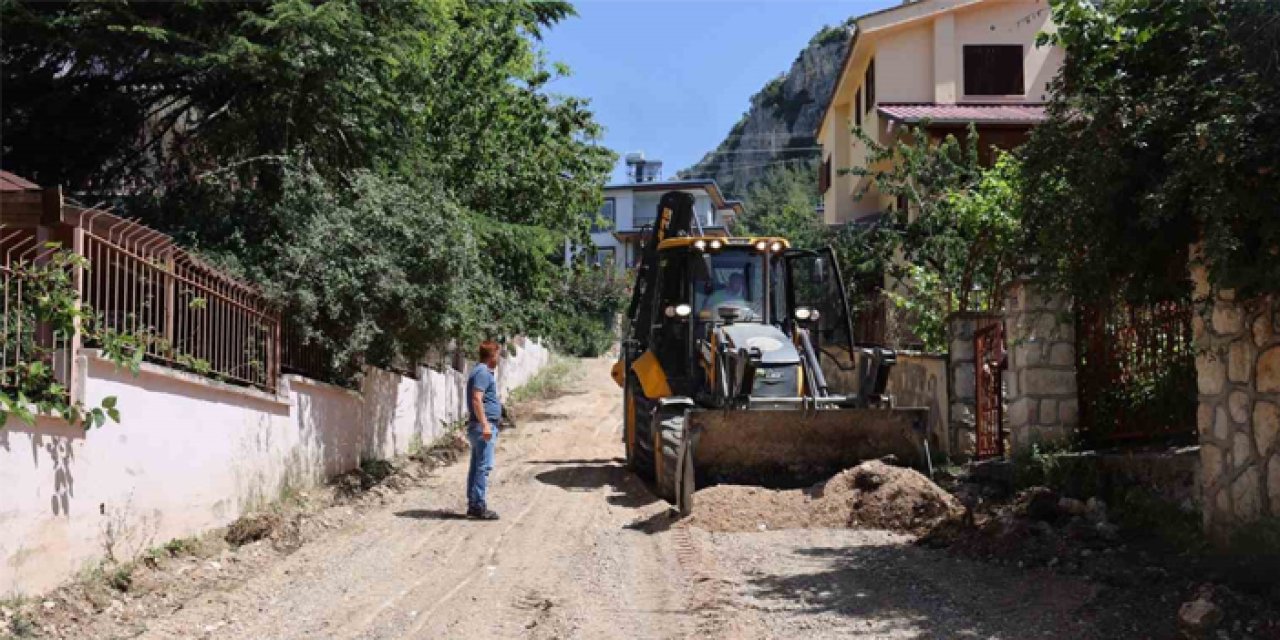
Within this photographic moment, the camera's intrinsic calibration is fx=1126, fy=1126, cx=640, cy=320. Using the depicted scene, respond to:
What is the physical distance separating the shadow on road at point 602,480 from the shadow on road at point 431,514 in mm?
1660

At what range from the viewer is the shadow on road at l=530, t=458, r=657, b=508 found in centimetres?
1214

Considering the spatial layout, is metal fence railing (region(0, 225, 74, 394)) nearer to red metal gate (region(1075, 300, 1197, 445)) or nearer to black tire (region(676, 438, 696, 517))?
black tire (region(676, 438, 696, 517))

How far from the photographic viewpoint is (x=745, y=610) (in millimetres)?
6914

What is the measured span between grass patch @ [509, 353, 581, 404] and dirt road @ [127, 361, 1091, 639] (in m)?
17.3

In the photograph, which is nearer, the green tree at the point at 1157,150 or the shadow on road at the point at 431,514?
the green tree at the point at 1157,150

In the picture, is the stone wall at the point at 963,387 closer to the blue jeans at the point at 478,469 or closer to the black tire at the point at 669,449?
the black tire at the point at 669,449

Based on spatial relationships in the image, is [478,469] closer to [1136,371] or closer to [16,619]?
[16,619]

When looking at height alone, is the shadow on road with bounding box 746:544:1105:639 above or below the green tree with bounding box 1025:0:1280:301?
below

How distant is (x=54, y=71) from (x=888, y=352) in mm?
10830

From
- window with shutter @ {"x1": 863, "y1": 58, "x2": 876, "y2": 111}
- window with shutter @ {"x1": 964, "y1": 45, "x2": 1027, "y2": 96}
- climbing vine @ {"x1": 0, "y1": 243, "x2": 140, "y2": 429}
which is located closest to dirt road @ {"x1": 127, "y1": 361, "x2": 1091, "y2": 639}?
climbing vine @ {"x1": 0, "y1": 243, "x2": 140, "y2": 429}

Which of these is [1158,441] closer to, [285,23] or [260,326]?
[260,326]

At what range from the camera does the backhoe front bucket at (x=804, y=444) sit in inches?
423

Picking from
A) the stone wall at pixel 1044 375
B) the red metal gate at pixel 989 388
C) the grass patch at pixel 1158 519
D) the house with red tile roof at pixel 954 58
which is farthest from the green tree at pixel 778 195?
the grass patch at pixel 1158 519

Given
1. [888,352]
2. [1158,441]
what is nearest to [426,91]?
[888,352]
